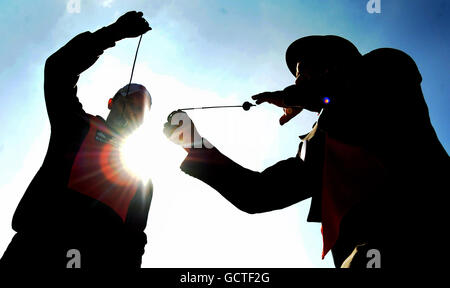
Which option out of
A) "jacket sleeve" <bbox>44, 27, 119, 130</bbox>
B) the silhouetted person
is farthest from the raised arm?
the silhouetted person

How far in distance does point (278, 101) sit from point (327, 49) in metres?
0.60

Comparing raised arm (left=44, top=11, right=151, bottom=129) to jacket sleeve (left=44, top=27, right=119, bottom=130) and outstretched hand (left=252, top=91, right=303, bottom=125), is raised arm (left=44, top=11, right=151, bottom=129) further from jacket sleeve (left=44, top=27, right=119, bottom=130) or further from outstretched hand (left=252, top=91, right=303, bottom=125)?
outstretched hand (left=252, top=91, right=303, bottom=125)

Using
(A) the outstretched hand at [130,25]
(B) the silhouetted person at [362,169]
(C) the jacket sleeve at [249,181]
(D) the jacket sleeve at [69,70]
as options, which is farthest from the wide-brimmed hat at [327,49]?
(D) the jacket sleeve at [69,70]

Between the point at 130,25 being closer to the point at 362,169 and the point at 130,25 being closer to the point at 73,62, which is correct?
the point at 73,62

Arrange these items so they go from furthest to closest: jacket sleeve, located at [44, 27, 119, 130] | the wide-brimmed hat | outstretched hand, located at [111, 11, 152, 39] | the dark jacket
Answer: outstretched hand, located at [111, 11, 152, 39]
jacket sleeve, located at [44, 27, 119, 130]
the wide-brimmed hat
the dark jacket

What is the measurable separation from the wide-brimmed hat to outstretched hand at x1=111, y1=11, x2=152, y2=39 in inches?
81.0

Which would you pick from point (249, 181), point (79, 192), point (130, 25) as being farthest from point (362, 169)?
point (130, 25)

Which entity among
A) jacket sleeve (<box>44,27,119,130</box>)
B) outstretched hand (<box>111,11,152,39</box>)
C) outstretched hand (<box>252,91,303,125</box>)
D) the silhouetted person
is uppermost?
outstretched hand (<box>111,11,152,39</box>)

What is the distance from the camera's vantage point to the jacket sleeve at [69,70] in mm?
3477

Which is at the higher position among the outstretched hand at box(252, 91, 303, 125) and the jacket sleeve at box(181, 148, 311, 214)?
the outstretched hand at box(252, 91, 303, 125)

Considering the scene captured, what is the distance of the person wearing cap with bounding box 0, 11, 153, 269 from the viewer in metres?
2.59

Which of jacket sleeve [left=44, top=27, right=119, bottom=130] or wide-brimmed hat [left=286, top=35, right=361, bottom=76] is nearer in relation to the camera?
wide-brimmed hat [left=286, top=35, right=361, bottom=76]

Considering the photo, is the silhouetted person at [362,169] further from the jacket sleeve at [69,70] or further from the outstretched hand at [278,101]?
the jacket sleeve at [69,70]

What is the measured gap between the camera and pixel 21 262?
239 cm
